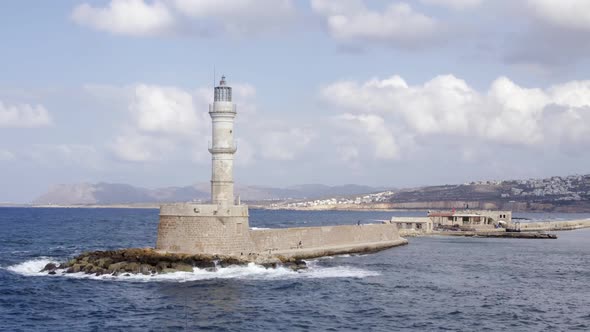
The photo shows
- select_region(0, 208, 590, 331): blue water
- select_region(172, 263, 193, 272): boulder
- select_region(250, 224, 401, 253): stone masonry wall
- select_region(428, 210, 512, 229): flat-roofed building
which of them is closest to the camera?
select_region(0, 208, 590, 331): blue water

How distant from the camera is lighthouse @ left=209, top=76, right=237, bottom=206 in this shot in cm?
4059

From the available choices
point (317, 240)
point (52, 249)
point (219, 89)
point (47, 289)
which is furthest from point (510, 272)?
point (52, 249)

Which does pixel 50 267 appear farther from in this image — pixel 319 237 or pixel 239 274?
pixel 319 237

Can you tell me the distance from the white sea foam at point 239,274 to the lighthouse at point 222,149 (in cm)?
427

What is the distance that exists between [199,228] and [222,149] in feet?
15.4

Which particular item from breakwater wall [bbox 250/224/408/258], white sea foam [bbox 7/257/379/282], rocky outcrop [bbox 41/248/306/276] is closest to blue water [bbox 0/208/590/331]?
white sea foam [bbox 7/257/379/282]

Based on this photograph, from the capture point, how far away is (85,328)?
25875 mm

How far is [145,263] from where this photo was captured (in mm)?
37719

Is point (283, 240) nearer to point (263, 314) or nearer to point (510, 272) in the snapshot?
point (510, 272)

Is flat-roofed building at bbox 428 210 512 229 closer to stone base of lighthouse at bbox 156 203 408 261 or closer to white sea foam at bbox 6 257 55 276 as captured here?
stone base of lighthouse at bbox 156 203 408 261

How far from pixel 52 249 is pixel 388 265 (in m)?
27.6

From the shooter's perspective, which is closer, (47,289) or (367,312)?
(367,312)

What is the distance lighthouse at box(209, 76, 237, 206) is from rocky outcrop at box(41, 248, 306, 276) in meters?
3.64

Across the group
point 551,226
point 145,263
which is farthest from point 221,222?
point 551,226
